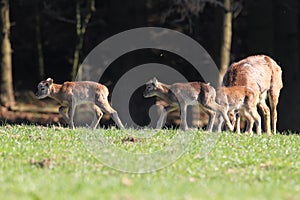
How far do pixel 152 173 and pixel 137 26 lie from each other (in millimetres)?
15683

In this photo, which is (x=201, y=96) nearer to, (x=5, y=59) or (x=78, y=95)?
(x=78, y=95)

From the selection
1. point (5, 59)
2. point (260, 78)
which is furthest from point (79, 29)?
point (260, 78)

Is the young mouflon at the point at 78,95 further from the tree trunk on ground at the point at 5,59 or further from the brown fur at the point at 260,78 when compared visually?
the tree trunk on ground at the point at 5,59

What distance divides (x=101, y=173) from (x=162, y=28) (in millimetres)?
19598

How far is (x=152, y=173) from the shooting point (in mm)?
9852

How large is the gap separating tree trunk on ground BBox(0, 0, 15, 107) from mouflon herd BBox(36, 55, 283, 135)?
12007mm

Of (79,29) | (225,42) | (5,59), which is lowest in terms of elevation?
(5,59)

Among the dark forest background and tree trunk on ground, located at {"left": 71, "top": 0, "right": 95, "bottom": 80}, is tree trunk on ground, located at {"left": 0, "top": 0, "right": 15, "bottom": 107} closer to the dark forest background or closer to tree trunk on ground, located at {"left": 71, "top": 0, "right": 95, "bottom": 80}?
the dark forest background

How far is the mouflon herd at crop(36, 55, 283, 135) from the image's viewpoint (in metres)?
14.3

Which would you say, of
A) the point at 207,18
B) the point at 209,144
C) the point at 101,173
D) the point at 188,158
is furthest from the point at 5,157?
the point at 207,18

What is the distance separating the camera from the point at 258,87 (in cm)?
1538

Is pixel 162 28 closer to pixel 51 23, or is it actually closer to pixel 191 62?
pixel 191 62

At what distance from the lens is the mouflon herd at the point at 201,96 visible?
1427cm

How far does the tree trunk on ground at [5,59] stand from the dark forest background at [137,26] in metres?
0.10
